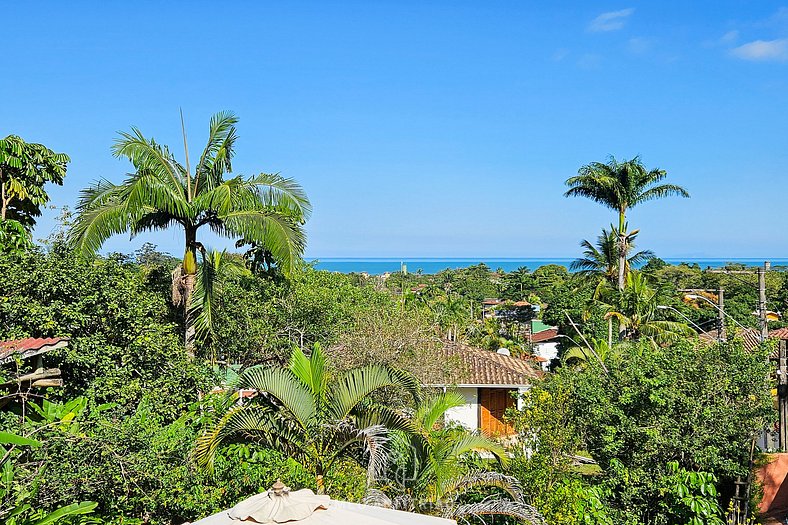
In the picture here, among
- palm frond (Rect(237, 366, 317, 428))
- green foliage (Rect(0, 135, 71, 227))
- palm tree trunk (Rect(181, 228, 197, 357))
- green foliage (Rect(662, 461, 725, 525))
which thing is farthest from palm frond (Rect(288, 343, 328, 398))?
green foliage (Rect(0, 135, 71, 227))

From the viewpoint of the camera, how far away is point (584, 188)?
32.8 m

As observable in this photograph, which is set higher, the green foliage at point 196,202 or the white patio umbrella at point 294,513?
the green foliage at point 196,202

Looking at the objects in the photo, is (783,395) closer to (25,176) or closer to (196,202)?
(196,202)

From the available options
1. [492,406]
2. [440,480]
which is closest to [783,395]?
[440,480]

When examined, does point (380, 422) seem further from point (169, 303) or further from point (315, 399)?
point (169, 303)

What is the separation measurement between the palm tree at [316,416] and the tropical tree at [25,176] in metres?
8.07

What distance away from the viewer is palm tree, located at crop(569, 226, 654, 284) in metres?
31.0

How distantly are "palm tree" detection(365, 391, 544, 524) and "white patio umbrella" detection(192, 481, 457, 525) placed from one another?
2.68m

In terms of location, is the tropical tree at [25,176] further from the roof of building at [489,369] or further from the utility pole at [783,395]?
the utility pole at [783,395]

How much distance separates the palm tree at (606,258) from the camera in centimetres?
3100

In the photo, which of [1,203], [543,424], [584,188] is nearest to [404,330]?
[543,424]

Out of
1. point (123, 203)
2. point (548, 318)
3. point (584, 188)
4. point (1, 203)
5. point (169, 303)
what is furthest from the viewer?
point (548, 318)

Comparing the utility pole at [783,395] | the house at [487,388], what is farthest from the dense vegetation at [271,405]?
the house at [487,388]

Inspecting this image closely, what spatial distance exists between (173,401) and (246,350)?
395cm
